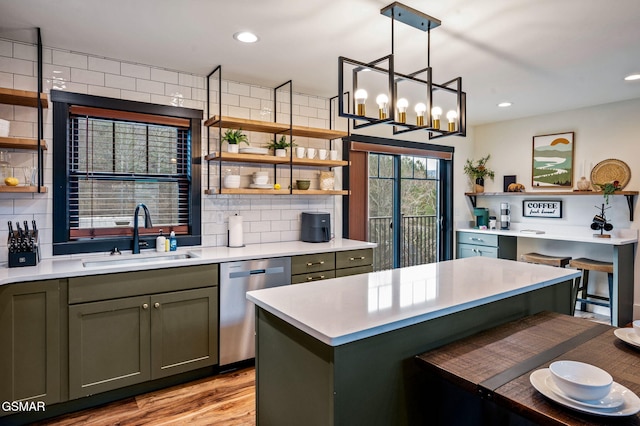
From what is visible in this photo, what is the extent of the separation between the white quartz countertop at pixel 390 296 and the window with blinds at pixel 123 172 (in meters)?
1.84

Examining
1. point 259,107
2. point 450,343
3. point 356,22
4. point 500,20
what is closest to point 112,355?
point 450,343

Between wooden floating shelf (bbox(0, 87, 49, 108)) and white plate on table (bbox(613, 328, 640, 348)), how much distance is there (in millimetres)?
3488

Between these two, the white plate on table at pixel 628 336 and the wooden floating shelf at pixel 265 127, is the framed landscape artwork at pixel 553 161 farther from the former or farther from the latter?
the white plate on table at pixel 628 336

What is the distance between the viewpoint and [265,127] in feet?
11.8

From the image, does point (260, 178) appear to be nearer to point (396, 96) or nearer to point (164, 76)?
point (164, 76)

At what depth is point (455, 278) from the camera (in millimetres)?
2291

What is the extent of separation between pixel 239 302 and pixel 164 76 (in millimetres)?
1977

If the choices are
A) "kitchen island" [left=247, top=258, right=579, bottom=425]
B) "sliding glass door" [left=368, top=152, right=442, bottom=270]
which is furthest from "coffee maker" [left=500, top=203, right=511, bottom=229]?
"kitchen island" [left=247, top=258, right=579, bottom=425]

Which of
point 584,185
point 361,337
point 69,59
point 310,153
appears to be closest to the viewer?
point 361,337

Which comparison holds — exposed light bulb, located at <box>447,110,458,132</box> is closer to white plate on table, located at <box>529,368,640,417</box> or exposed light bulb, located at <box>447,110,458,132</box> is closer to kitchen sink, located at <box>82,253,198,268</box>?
white plate on table, located at <box>529,368,640,417</box>

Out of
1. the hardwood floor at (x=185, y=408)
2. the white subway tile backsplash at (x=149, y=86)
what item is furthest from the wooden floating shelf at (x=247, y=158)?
the hardwood floor at (x=185, y=408)

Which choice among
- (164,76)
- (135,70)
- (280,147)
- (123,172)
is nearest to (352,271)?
(280,147)

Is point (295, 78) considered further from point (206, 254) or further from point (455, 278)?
point (455, 278)

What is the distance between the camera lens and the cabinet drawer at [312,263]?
3350 mm
